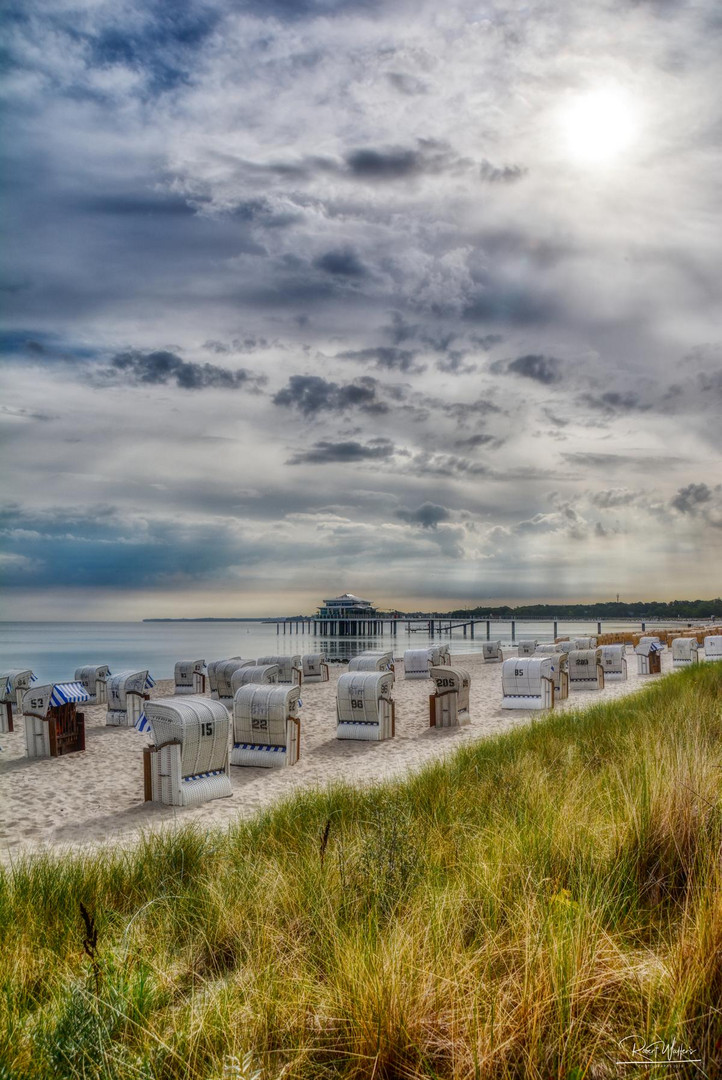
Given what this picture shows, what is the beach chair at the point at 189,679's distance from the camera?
2708cm

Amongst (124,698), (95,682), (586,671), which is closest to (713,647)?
(586,671)

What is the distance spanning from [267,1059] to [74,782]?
1180 centimetres

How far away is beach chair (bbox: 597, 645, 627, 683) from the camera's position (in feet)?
94.7

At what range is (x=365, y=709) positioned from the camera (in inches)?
678

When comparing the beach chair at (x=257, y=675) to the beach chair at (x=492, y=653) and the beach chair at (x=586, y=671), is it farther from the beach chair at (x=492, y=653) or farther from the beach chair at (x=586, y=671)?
the beach chair at (x=492, y=653)

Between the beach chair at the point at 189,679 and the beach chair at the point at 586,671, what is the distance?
13674 millimetres

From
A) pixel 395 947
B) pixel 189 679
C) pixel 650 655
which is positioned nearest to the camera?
pixel 395 947

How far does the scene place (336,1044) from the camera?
3.21m

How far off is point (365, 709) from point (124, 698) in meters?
7.74

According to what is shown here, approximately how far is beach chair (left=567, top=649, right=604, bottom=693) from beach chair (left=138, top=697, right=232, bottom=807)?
57.2 ft

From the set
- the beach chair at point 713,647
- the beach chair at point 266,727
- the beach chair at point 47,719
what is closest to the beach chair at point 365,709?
the beach chair at point 266,727

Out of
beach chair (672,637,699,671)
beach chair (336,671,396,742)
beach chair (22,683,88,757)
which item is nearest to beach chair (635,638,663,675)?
beach chair (672,637,699,671)

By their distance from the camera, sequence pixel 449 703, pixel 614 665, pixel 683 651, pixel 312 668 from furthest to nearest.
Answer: pixel 683 651 → pixel 312 668 → pixel 614 665 → pixel 449 703

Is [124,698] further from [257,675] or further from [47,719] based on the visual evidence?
[257,675]
